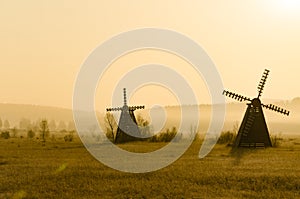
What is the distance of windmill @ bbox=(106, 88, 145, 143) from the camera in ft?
194

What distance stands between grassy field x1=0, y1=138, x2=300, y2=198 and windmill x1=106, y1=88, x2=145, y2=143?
24.4 m

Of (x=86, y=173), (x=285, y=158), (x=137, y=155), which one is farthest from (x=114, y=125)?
(x=86, y=173)

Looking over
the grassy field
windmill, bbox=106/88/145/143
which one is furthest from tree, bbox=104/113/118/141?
the grassy field

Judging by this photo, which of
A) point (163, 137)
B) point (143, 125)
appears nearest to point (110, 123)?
point (143, 125)

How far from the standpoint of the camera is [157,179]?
2567 cm

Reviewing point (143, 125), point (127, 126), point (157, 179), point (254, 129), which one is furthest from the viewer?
point (143, 125)

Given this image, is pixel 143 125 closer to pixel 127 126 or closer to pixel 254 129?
pixel 127 126

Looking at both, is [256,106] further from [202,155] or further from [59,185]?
[59,185]

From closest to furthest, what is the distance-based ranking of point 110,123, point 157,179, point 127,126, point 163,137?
point 157,179
point 163,137
point 127,126
point 110,123

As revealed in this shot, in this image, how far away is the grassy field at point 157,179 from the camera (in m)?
21.9

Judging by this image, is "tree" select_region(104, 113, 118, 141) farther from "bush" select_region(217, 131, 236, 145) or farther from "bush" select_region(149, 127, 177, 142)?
"bush" select_region(217, 131, 236, 145)

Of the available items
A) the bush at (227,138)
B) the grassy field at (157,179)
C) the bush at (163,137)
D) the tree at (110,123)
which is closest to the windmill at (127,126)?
the bush at (163,137)

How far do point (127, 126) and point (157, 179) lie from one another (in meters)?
34.2

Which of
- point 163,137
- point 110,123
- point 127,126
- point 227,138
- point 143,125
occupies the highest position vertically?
point 110,123
